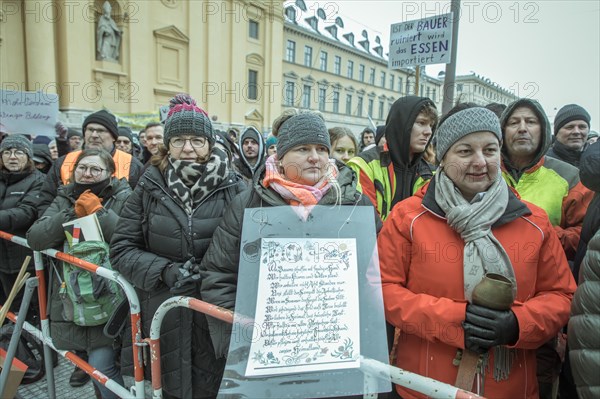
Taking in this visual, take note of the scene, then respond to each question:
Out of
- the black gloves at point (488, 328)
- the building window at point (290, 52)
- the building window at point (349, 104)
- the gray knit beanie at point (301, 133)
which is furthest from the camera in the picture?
the building window at point (349, 104)

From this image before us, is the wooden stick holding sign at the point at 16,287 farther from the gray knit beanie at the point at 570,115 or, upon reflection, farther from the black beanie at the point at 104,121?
the gray knit beanie at the point at 570,115

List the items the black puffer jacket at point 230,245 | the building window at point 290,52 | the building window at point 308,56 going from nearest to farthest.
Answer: the black puffer jacket at point 230,245 → the building window at point 290,52 → the building window at point 308,56

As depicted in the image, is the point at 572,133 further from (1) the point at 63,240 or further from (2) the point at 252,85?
(2) the point at 252,85

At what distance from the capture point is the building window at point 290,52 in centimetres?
3691

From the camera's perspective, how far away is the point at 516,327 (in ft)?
4.97

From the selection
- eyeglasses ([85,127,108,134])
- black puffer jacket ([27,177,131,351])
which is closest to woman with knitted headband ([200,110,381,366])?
black puffer jacket ([27,177,131,351])

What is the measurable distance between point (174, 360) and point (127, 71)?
21.5m

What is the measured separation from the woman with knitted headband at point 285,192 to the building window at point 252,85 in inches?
1090

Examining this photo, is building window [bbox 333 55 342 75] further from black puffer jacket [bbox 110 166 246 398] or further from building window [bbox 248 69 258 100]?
black puffer jacket [bbox 110 166 246 398]

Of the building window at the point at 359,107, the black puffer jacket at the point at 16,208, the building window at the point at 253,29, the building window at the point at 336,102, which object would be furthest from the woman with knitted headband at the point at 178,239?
the building window at the point at 359,107

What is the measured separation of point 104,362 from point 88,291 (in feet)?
1.75

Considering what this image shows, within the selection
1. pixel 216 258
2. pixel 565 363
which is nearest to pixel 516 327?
pixel 565 363

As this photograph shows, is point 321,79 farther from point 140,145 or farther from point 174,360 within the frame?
point 174,360

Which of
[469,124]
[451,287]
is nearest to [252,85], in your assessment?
[469,124]
